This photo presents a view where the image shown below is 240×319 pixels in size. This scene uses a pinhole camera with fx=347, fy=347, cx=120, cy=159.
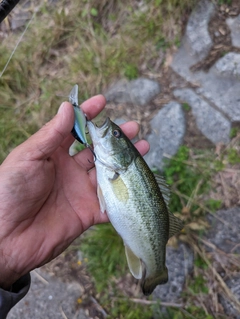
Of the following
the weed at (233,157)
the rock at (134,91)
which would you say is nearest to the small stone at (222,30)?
the rock at (134,91)

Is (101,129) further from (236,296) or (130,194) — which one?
(236,296)

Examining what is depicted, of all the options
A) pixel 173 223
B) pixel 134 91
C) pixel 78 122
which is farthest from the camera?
pixel 134 91

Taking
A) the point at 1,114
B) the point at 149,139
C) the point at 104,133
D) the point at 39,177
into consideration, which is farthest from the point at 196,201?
the point at 1,114

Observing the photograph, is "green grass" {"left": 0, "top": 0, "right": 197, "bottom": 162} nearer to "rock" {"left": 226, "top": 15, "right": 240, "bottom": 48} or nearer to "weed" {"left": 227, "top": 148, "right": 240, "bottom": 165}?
"rock" {"left": 226, "top": 15, "right": 240, "bottom": 48}

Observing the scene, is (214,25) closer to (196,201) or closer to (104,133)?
(196,201)

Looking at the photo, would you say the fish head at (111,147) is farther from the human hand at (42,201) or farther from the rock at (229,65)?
the rock at (229,65)

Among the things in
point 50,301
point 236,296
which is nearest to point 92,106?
point 50,301

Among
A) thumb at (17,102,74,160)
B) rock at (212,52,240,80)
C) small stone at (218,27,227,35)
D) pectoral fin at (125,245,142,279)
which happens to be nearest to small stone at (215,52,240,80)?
rock at (212,52,240,80)
